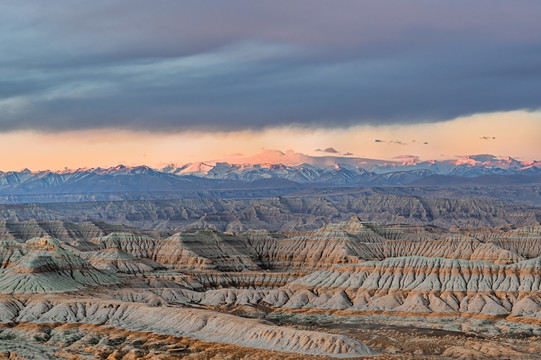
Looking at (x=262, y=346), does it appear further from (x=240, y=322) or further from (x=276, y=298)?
(x=276, y=298)

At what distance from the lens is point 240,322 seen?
443 feet

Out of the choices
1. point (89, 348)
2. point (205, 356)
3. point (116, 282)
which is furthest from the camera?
point (116, 282)

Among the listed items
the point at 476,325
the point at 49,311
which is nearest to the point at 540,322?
the point at 476,325

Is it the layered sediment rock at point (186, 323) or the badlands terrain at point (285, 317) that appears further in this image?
the badlands terrain at point (285, 317)

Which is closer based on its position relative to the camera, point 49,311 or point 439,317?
point 49,311

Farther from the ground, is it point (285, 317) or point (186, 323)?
point (186, 323)

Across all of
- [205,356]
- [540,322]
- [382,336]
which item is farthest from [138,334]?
[540,322]

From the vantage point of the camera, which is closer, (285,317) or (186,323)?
(186,323)

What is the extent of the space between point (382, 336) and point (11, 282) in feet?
250

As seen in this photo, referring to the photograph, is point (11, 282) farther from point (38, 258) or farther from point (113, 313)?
point (113, 313)

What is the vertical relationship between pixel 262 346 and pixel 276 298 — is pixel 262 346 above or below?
above

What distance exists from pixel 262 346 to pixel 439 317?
2300 inches

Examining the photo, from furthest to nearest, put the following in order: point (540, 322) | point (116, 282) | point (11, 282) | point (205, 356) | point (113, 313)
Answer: point (116, 282) → point (11, 282) → point (540, 322) → point (113, 313) → point (205, 356)

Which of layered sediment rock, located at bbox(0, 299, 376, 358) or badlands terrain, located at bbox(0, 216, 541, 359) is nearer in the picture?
layered sediment rock, located at bbox(0, 299, 376, 358)
